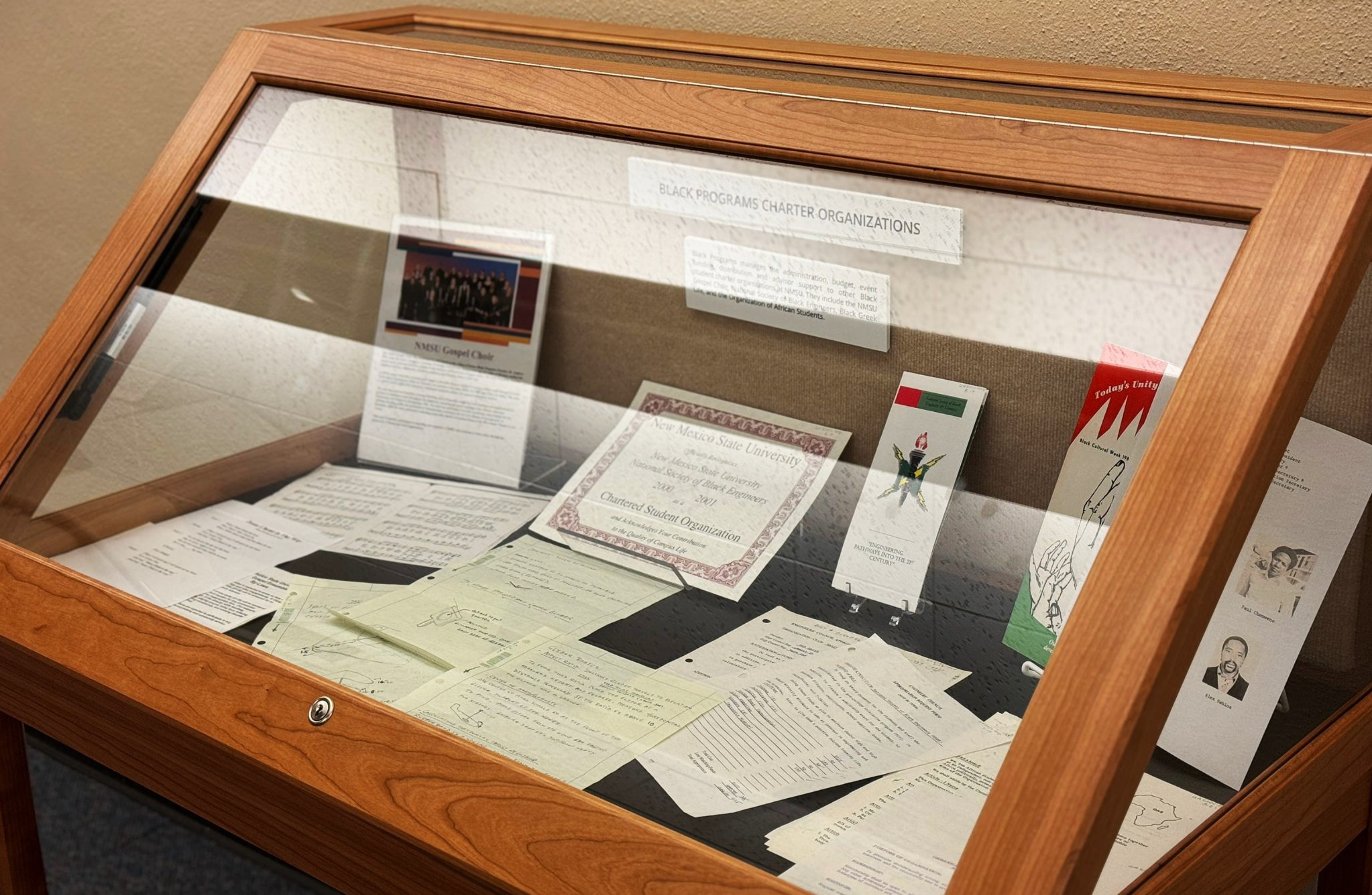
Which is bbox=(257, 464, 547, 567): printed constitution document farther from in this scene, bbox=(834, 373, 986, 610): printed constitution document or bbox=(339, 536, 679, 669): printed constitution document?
bbox=(834, 373, 986, 610): printed constitution document

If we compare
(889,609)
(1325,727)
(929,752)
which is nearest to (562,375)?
(889,609)

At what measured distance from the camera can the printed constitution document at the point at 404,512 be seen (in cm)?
111

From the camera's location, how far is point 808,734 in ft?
2.68

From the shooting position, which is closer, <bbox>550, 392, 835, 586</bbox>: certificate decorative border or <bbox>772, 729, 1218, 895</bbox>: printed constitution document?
<bbox>772, 729, 1218, 895</bbox>: printed constitution document

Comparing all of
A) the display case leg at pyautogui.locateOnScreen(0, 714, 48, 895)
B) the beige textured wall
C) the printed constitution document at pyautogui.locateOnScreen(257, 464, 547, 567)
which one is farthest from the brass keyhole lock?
the beige textured wall

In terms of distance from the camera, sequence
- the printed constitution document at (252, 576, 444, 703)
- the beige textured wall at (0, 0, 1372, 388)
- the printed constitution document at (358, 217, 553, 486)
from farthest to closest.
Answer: the printed constitution document at (358, 217, 553, 486) < the beige textured wall at (0, 0, 1372, 388) < the printed constitution document at (252, 576, 444, 703)

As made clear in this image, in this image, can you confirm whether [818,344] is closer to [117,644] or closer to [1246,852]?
[1246,852]

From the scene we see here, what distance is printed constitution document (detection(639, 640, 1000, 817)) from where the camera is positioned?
76cm

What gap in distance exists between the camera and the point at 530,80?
1034 millimetres

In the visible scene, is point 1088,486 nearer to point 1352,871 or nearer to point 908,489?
point 908,489

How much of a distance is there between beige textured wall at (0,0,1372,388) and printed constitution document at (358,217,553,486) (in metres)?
0.38

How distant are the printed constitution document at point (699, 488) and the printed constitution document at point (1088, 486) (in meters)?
0.26

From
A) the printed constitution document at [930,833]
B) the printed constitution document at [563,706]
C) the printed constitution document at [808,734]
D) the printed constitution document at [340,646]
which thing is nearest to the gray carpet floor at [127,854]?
the printed constitution document at [340,646]

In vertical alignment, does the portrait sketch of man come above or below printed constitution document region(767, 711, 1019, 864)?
above
